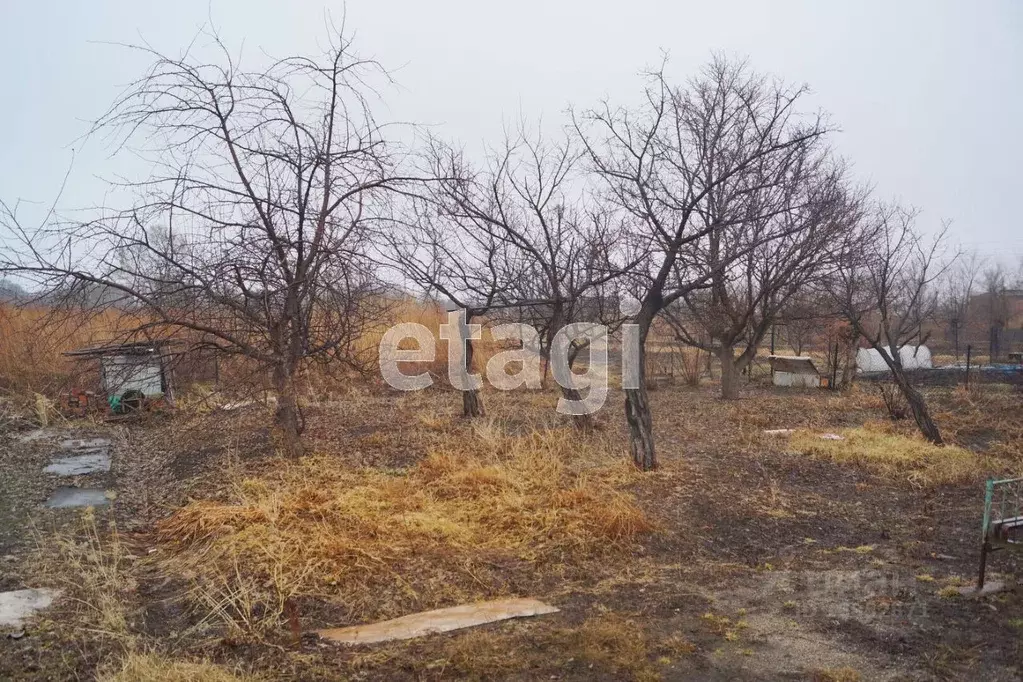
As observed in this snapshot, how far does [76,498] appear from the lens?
743cm

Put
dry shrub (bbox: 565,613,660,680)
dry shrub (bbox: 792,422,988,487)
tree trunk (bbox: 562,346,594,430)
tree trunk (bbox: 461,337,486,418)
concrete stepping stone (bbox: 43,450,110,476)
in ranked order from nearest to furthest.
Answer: dry shrub (bbox: 565,613,660,680), dry shrub (bbox: 792,422,988,487), concrete stepping stone (bbox: 43,450,110,476), tree trunk (bbox: 562,346,594,430), tree trunk (bbox: 461,337,486,418)

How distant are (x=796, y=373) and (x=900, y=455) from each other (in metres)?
9.60

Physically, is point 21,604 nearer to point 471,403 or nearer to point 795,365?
point 471,403

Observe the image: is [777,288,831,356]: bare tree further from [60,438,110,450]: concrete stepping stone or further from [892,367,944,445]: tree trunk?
[60,438,110,450]: concrete stepping stone

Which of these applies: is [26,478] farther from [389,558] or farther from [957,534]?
[957,534]

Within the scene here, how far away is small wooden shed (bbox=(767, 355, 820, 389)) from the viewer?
58.9 feet

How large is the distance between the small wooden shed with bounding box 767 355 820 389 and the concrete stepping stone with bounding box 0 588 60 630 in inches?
632

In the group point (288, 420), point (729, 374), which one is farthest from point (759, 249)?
point (288, 420)

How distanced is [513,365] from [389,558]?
13115mm

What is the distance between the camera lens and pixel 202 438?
10.0 metres

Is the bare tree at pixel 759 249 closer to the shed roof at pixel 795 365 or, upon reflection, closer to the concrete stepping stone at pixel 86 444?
the shed roof at pixel 795 365

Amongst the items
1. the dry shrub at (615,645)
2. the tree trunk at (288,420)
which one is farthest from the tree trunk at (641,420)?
the dry shrub at (615,645)

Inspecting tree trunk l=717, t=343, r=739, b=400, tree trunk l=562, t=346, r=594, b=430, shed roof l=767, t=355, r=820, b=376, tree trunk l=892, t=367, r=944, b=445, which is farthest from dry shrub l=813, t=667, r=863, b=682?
shed roof l=767, t=355, r=820, b=376

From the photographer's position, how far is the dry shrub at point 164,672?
3.47 metres
